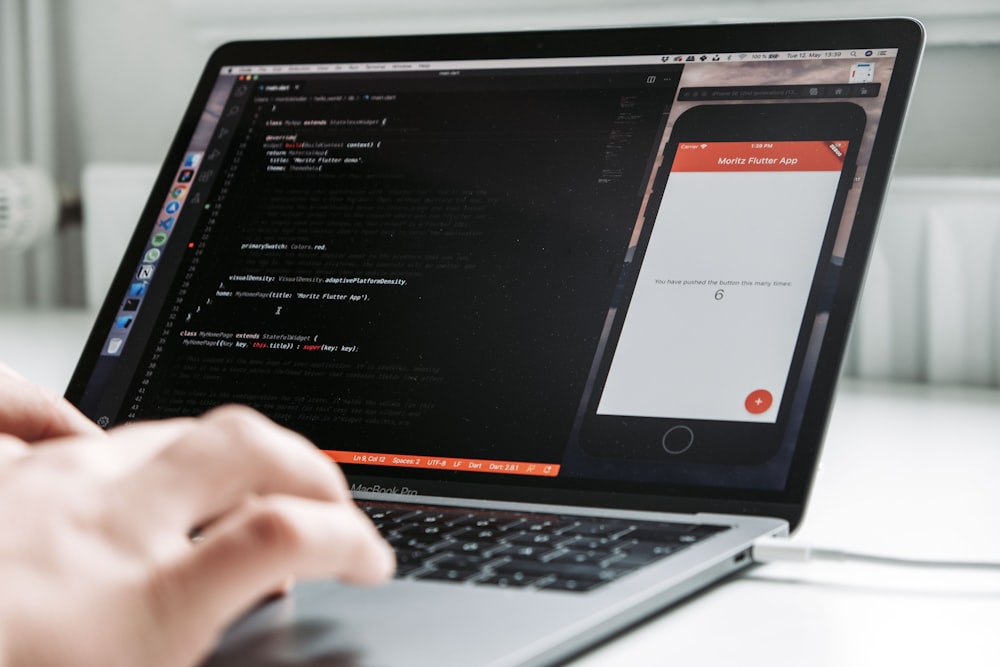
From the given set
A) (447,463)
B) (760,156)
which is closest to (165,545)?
(447,463)

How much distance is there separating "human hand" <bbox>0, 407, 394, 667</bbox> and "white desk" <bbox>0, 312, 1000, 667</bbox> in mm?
117

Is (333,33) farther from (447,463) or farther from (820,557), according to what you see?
(820,557)

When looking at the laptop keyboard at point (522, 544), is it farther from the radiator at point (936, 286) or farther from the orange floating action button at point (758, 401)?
the radiator at point (936, 286)

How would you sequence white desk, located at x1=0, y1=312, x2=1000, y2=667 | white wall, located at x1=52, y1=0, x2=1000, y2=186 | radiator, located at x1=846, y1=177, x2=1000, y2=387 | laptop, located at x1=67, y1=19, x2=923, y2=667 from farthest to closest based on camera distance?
white wall, located at x1=52, y1=0, x2=1000, y2=186 < radiator, located at x1=846, y1=177, x2=1000, y2=387 < laptop, located at x1=67, y1=19, x2=923, y2=667 < white desk, located at x1=0, y1=312, x2=1000, y2=667

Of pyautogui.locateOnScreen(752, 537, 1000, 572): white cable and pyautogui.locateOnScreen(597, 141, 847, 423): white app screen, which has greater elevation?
pyautogui.locateOnScreen(597, 141, 847, 423): white app screen

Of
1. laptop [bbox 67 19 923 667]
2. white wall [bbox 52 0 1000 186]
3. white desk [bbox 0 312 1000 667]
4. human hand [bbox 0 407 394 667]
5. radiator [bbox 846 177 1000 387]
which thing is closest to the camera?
human hand [bbox 0 407 394 667]

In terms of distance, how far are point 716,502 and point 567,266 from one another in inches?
6.2

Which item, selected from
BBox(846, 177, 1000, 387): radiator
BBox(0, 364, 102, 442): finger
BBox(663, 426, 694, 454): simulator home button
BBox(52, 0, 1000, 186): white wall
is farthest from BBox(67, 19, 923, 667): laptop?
BBox(52, 0, 1000, 186): white wall

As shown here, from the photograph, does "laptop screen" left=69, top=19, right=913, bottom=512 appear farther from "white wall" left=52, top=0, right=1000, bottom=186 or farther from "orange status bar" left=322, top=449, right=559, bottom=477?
"white wall" left=52, top=0, right=1000, bottom=186

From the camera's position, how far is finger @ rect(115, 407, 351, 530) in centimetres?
28

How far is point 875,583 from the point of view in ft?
1.51

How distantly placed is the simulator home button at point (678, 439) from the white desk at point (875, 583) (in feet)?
0.22

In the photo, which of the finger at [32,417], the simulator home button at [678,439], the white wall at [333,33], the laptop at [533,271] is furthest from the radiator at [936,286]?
the finger at [32,417]

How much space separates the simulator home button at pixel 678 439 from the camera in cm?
54
